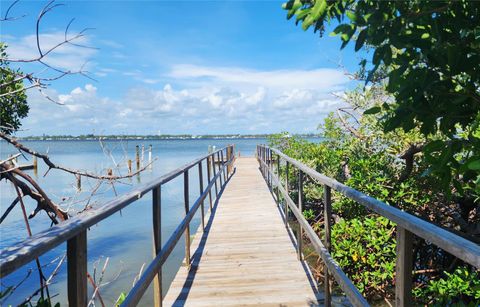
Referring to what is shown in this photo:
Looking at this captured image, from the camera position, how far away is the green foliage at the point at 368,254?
434 centimetres

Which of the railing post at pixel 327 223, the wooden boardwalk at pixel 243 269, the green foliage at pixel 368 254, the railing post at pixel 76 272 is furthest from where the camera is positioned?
the green foliage at pixel 368 254

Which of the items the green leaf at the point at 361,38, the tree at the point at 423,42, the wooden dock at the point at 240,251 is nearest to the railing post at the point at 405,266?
the wooden dock at the point at 240,251

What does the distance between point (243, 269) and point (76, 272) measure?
111 inches

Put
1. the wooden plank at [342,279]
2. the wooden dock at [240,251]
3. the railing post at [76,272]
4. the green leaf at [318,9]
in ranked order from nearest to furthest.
Answer: the wooden dock at [240,251], the railing post at [76,272], the green leaf at [318,9], the wooden plank at [342,279]

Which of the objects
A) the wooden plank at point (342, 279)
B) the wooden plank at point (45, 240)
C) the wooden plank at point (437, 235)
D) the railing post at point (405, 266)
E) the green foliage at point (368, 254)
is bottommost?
the green foliage at point (368, 254)

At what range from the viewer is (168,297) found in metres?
3.25

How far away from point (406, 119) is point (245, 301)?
204 cm

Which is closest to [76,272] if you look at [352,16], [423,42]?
[352,16]

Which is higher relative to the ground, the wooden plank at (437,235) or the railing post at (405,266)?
the wooden plank at (437,235)

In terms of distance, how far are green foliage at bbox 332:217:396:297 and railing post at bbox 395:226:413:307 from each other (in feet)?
9.62

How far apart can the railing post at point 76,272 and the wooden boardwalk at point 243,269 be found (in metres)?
1.90

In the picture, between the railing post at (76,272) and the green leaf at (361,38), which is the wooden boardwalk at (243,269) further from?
the green leaf at (361,38)

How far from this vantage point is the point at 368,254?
4.44 m

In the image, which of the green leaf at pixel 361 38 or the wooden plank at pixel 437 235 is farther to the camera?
the green leaf at pixel 361 38
